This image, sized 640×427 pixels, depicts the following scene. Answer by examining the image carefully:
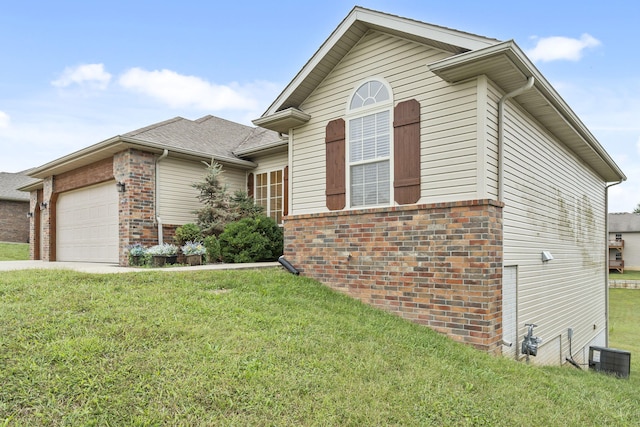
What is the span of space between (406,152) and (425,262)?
5.72ft

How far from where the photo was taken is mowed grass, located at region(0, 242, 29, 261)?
54.6ft

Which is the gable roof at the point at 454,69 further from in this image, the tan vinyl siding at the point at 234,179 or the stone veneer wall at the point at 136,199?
the tan vinyl siding at the point at 234,179

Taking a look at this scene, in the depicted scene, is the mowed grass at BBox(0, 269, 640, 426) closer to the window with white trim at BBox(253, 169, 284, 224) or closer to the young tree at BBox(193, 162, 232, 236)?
the young tree at BBox(193, 162, 232, 236)

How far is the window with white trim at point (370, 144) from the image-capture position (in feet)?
21.9

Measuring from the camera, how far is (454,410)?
11.6 ft

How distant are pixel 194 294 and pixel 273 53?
857cm

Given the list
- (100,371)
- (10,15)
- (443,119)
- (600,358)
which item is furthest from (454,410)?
(10,15)

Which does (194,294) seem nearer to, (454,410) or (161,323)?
(161,323)

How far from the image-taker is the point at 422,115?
6.28 meters

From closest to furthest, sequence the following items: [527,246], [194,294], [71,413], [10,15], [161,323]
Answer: [71,413]
[161,323]
[194,294]
[527,246]
[10,15]

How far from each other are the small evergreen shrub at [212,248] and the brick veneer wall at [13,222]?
1889 centimetres

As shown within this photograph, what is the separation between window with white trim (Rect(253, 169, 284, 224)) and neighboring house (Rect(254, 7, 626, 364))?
3.04 m

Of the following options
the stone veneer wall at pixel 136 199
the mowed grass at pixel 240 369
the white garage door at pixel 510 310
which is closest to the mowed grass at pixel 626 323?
the white garage door at pixel 510 310

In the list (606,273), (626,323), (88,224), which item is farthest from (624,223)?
(88,224)
